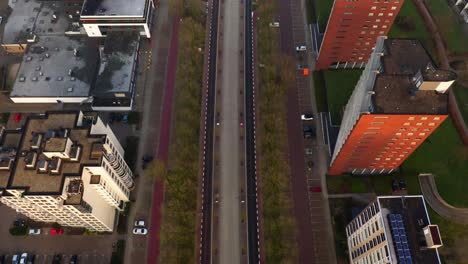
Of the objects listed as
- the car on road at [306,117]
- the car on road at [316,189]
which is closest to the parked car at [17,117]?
the car on road at [306,117]

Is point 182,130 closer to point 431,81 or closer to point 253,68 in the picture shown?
point 253,68

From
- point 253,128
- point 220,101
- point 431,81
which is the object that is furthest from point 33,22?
point 431,81

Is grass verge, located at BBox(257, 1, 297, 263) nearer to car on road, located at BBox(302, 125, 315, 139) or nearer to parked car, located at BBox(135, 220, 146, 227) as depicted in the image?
car on road, located at BBox(302, 125, 315, 139)

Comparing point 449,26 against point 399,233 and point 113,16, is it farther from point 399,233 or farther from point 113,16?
point 113,16

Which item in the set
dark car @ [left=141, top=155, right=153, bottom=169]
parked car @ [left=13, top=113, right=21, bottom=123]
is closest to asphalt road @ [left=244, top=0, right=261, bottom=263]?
dark car @ [left=141, top=155, right=153, bottom=169]

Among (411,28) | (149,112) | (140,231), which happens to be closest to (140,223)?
(140,231)

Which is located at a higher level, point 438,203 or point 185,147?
point 185,147
